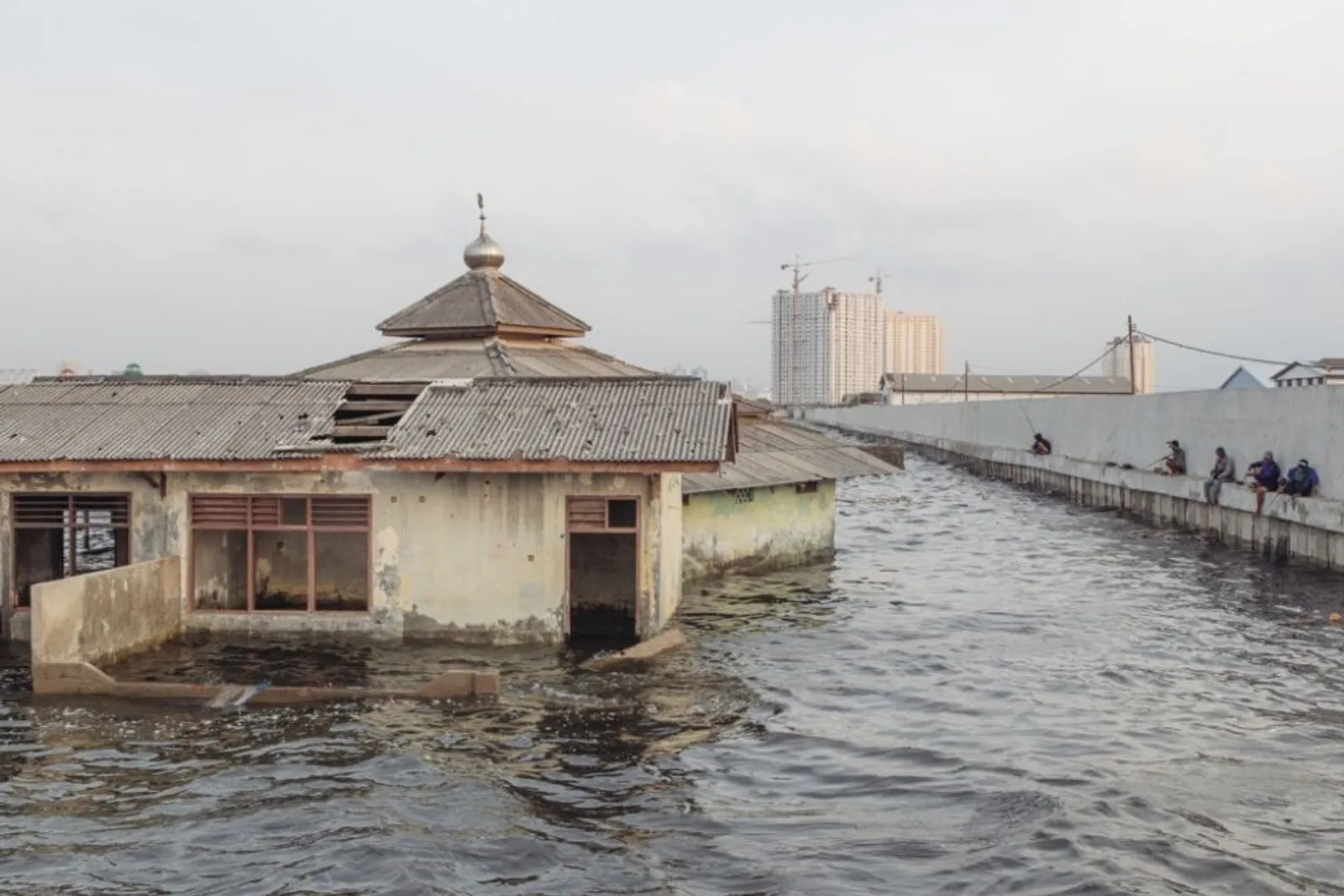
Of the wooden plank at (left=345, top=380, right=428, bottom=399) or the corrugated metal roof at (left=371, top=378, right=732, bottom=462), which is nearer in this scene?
the corrugated metal roof at (left=371, top=378, right=732, bottom=462)

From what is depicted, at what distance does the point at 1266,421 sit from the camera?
30328mm

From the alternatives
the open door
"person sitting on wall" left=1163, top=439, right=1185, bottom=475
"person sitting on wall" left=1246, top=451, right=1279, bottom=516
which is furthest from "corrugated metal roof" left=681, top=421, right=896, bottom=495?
"person sitting on wall" left=1163, top=439, right=1185, bottom=475

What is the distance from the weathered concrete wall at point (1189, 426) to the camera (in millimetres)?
26984

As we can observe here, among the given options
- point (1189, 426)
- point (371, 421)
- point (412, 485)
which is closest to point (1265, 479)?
point (1189, 426)

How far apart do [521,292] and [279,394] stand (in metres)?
7.76

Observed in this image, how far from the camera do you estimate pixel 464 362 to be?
2425 cm

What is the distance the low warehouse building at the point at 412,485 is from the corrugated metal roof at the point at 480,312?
5.48 m

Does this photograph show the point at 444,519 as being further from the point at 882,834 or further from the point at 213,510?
the point at 882,834

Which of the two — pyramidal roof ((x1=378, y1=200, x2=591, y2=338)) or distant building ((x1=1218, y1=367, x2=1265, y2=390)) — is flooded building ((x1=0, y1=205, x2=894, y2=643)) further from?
distant building ((x1=1218, y1=367, x2=1265, y2=390))

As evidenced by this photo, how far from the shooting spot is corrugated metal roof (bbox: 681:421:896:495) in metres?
23.8

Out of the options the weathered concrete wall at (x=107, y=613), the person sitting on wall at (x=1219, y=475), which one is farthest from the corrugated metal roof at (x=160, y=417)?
the person sitting on wall at (x=1219, y=475)

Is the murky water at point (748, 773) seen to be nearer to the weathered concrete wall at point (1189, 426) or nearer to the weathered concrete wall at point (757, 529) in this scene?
the weathered concrete wall at point (757, 529)

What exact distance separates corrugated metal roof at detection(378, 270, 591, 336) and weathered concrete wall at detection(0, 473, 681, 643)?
742 cm

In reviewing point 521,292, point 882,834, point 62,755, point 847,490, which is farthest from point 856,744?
point 847,490
